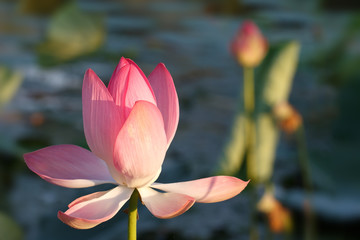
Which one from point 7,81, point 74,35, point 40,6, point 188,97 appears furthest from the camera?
point 40,6

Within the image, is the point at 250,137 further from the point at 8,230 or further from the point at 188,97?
the point at 188,97

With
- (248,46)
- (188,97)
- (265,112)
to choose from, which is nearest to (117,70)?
(248,46)

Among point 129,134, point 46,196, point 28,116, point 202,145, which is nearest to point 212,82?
point 202,145

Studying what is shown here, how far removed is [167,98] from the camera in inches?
13.5

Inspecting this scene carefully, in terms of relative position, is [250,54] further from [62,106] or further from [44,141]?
[62,106]

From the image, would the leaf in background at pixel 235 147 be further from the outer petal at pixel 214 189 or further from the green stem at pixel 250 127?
the outer petal at pixel 214 189

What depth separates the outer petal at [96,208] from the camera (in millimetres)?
261

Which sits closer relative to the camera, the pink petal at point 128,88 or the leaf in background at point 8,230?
the pink petal at point 128,88

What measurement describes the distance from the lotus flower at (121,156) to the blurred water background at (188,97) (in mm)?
136

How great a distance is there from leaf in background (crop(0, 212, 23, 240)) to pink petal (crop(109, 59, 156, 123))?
0.25 m

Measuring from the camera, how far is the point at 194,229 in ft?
3.65

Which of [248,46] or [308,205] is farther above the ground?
[248,46]

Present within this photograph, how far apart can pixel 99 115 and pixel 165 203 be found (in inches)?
2.7

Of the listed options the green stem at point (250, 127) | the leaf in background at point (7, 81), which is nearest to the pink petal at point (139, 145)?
the green stem at point (250, 127)
